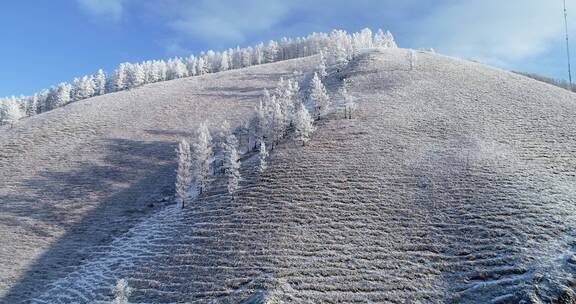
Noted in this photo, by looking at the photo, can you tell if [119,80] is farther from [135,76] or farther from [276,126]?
[276,126]

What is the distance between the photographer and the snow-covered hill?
28.9 meters

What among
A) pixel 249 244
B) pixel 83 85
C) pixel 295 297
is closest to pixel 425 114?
pixel 249 244

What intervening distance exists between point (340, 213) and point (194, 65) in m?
123

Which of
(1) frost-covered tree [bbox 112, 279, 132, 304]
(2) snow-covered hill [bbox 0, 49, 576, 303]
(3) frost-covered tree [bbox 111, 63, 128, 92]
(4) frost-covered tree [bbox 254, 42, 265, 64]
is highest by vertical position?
(4) frost-covered tree [bbox 254, 42, 265, 64]

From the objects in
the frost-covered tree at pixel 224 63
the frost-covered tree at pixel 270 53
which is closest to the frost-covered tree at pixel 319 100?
the frost-covered tree at pixel 224 63

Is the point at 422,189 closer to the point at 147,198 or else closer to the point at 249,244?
the point at 249,244

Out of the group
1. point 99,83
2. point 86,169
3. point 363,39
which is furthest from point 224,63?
point 86,169

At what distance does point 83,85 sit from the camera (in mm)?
133250

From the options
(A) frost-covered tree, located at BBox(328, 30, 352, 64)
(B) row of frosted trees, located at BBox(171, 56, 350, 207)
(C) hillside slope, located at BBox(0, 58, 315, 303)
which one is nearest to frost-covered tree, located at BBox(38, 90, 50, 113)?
(C) hillside slope, located at BBox(0, 58, 315, 303)

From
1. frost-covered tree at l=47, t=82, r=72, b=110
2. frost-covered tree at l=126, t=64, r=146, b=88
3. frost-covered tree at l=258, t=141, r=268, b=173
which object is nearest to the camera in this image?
frost-covered tree at l=258, t=141, r=268, b=173

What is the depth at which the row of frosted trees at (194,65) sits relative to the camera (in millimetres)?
128000

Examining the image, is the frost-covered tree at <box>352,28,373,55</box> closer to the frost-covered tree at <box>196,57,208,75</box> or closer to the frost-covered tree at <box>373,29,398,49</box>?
the frost-covered tree at <box>373,29,398,49</box>

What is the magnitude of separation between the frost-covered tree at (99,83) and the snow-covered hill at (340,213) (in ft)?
221

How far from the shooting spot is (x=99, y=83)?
464 feet
